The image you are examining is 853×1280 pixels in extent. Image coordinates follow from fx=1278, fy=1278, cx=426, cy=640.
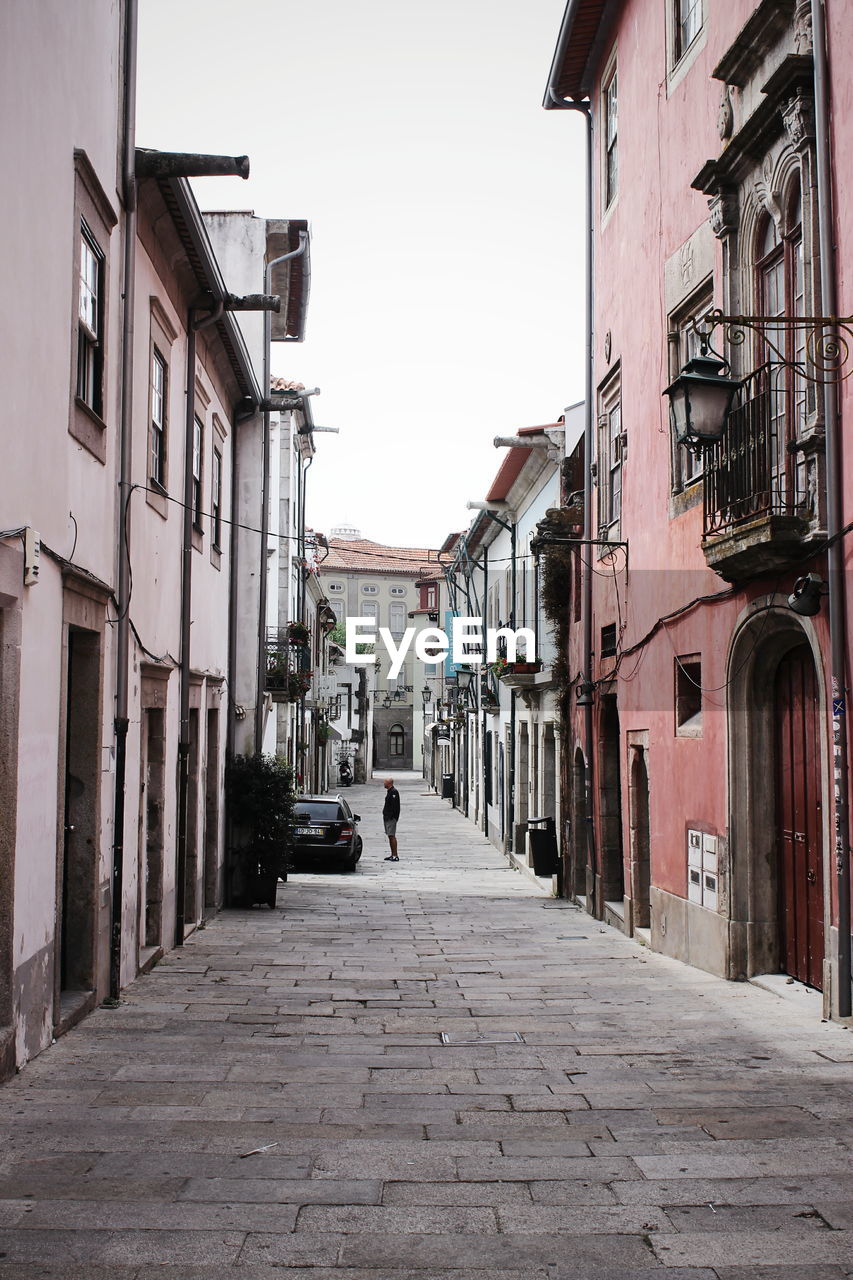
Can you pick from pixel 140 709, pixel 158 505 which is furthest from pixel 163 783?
pixel 158 505

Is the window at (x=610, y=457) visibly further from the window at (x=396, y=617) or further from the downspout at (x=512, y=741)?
the window at (x=396, y=617)

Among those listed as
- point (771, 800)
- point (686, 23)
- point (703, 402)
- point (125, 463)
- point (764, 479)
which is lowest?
point (771, 800)

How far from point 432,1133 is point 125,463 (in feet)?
20.1

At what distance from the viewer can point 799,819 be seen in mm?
10227

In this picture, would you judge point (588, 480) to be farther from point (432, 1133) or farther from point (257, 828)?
point (432, 1133)

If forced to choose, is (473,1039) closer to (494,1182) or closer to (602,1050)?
(602,1050)

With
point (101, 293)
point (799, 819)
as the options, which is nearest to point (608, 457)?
point (799, 819)

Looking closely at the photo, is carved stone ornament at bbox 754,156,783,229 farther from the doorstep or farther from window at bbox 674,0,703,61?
the doorstep

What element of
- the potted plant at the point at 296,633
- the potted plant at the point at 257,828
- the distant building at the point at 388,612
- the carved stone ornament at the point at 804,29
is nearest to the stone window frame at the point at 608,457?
the potted plant at the point at 257,828

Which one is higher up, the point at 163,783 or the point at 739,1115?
the point at 163,783

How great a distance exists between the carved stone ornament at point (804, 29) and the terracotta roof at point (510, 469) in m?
12.8

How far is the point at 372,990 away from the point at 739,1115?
14.5 feet

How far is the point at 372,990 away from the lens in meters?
10.3

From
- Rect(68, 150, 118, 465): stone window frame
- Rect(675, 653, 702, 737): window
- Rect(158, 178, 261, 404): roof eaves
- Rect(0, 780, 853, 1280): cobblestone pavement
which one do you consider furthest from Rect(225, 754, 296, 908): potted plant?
Rect(68, 150, 118, 465): stone window frame
